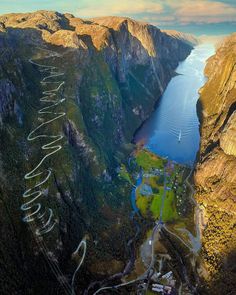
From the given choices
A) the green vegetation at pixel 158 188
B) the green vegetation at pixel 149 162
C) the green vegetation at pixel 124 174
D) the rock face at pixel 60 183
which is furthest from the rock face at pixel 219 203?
the green vegetation at pixel 124 174

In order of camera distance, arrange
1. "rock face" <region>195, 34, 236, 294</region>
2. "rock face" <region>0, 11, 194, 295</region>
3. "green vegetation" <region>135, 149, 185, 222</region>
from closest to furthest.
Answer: "rock face" <region>0, 11, 194, 295</region>
"rock face" <region>195, 34, 236, 294</region>
"green vegetation" <region>135, 149, 185, 222</region>

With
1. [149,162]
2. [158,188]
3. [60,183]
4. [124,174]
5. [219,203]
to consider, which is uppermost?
[60,183]

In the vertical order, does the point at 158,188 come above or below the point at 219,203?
below

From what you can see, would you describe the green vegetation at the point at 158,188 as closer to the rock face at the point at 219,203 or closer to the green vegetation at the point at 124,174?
the green vegetation at the point at 124,174

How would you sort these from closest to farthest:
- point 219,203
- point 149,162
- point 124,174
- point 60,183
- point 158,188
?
1. point 60,183
2. point 219,203
3. point 158,188
4. point 124,174
5. point 149,162

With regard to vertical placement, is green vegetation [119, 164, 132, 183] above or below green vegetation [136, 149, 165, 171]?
above

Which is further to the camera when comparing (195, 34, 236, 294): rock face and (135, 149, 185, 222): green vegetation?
(135, 149, 185, 222): green vegetation

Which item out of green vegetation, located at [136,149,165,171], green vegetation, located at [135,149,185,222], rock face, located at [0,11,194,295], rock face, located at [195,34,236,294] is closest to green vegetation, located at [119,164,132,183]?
rock face, located at [0,11,194,295]

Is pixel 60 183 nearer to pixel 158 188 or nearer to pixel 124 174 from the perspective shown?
pixel 124 174

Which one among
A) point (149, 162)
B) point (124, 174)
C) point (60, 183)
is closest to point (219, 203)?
point (124, 174)

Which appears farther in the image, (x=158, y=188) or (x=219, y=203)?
(x=158, y=188)

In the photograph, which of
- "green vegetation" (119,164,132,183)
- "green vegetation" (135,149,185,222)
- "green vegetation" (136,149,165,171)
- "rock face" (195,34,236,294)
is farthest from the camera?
"green vegetation" (136,149,165,171)

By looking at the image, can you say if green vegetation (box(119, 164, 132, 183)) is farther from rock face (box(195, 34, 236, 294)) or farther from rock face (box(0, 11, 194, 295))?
rock face (box(195, 34, 236, 294))
